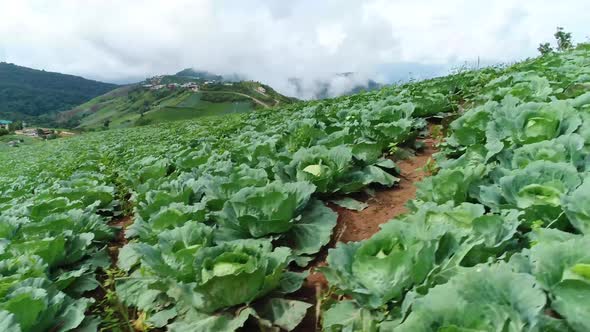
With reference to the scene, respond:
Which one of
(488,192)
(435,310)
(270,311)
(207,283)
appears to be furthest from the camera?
(488,192)

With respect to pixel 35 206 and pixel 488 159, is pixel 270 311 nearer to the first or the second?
pixel 488 159

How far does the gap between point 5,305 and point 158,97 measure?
158 meters

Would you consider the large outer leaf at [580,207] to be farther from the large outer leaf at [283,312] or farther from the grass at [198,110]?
the grass at [198,110]

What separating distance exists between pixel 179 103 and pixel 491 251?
13042 cm

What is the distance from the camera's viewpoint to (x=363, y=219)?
4273 millimetres

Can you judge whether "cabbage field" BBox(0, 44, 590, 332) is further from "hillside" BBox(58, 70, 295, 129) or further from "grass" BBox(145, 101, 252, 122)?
"grass" BBox(145, 101, 252, 122)

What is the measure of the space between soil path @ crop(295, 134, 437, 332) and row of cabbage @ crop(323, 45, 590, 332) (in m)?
0.26

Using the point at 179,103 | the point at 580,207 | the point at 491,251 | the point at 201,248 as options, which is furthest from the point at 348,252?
the point at 179,103

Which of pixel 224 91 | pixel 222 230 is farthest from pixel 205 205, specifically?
pixel 224 91

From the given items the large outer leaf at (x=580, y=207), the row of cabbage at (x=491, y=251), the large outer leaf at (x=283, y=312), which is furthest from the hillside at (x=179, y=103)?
the large outer leaf at (x=580, y=207)

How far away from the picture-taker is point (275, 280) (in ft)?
9.46

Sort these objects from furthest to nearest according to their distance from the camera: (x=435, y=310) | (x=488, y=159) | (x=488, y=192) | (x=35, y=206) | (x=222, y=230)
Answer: (x=35, y=206) → (x=488, y=159) → (x=222, y=230) → (x=488, y=192) → (x=435, y=310)

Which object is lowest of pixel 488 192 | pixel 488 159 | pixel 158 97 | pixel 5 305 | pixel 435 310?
pixel 5 305

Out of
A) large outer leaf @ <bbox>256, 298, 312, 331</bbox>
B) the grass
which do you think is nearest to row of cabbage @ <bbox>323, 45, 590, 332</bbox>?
large outer leaf @ <bbox>256, 298, 312, 331</bbox>
